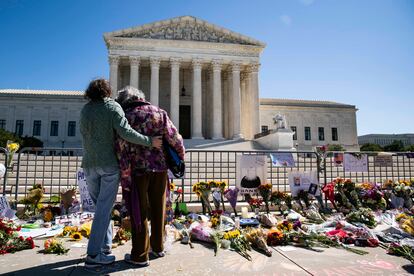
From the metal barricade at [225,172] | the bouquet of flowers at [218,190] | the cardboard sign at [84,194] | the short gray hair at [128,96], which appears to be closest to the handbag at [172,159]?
the short gray hair at [128,96]

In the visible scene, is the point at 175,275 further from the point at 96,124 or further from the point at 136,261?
the point at 96,124

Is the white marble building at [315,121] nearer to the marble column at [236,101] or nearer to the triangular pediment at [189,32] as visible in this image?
the marble column at [236,101]

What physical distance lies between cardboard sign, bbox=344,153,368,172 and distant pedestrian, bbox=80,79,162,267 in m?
6.51

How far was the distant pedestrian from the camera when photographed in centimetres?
317

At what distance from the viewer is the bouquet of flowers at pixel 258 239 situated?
12.4 feet

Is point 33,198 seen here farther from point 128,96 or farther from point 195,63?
point 195,63

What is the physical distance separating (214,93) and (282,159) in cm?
2207

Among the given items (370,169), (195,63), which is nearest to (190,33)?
(195,63)

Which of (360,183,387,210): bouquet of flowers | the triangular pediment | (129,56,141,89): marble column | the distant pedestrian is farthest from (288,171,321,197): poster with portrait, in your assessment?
the triangular pediment

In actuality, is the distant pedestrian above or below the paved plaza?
above

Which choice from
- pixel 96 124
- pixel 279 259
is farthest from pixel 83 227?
pixel 279 259

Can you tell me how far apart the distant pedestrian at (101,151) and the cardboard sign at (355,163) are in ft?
21.4

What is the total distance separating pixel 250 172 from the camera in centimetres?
679

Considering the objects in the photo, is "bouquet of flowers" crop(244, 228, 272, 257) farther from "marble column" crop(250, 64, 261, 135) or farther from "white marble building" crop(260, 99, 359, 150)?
"white marble building" crop(260, 99, 359, 150)
